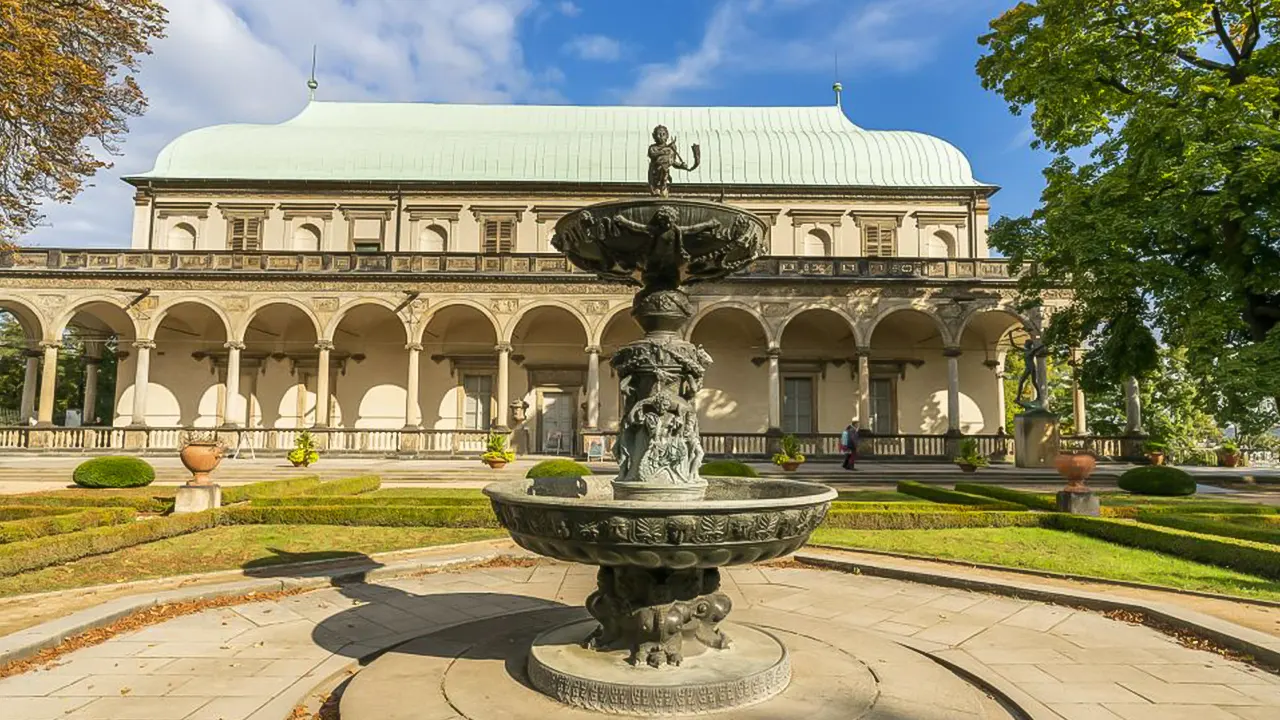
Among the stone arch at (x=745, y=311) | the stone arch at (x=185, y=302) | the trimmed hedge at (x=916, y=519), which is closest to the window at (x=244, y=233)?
the stone arch at (x=185, y=302)

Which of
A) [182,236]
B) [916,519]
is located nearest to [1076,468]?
[916,519]

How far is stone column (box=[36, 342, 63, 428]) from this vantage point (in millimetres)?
25766

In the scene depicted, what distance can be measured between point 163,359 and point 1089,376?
118ft

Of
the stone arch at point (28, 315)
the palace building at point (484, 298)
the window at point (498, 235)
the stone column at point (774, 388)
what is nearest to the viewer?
the stone arch at point (28, 315)

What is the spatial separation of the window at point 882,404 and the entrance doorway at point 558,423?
13.6m

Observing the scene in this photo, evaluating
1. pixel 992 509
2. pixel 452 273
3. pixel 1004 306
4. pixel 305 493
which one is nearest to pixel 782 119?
pixel 1004 306

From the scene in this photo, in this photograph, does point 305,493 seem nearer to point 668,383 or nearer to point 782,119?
point 668,383

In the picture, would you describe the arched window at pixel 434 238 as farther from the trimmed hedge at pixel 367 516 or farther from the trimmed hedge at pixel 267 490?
the trimmed hedge at pixel 367 516

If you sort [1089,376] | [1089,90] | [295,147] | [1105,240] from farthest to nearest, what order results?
[295,147]
[1089,376]
[1089,90]
[1105,240]

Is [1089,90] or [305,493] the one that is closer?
[305,493]

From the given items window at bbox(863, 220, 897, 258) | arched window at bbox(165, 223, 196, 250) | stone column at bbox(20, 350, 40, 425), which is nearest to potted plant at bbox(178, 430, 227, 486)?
stone column at bbox(20, 350, 40, 425)

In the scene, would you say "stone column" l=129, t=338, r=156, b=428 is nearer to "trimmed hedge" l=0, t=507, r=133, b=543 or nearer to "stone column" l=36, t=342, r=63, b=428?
"stone column" l=36, t=342, r=63, b=428

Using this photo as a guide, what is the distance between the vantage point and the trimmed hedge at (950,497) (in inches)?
546

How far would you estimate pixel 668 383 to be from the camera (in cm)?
539
